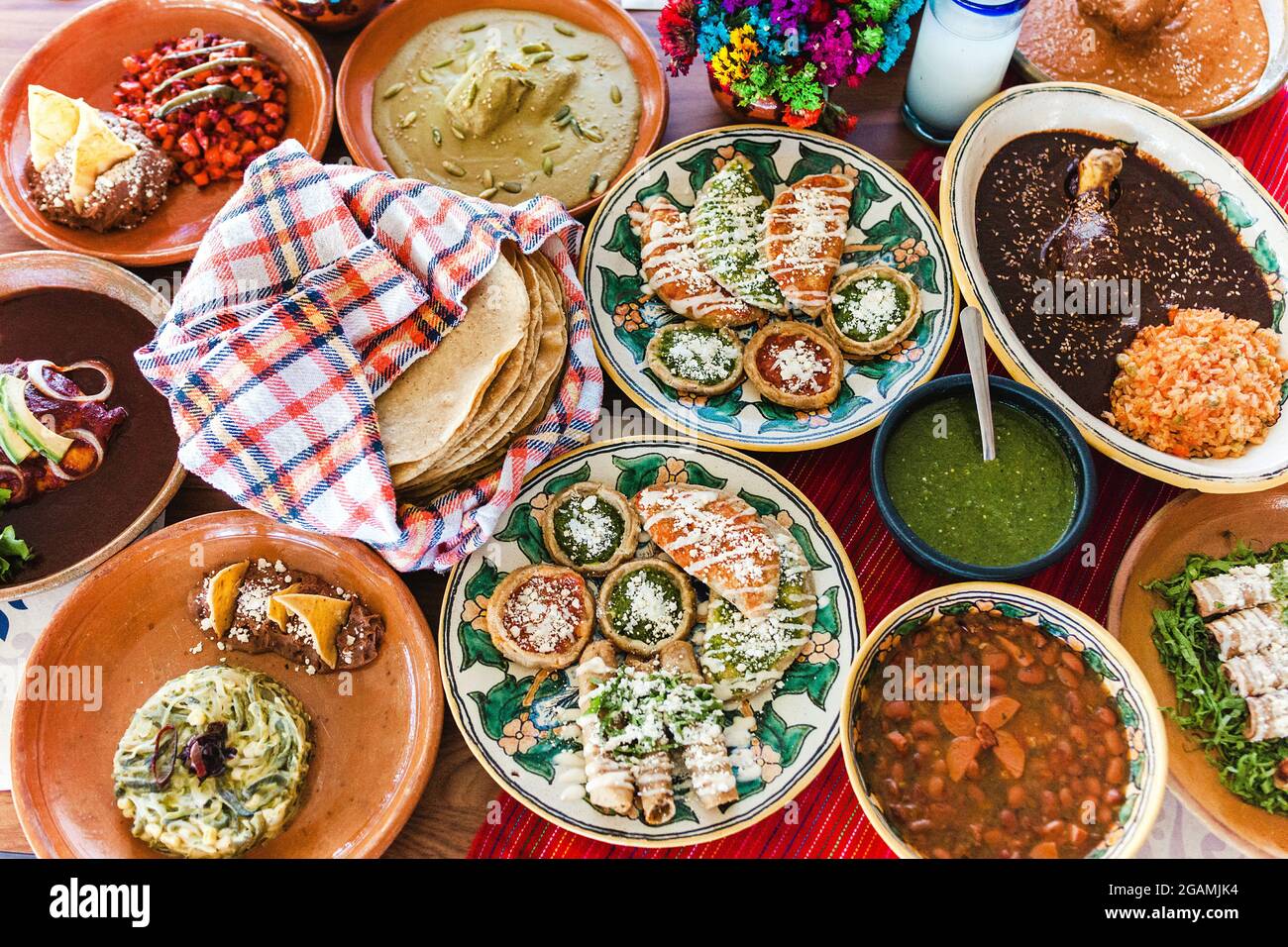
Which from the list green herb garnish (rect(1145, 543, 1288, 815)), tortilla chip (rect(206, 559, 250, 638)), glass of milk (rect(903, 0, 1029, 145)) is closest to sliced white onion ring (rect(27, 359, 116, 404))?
tortilla chip (rect(206, 559, 250, 638))

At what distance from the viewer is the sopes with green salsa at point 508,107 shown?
3121mm

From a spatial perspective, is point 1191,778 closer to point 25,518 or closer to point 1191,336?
point 1191,336

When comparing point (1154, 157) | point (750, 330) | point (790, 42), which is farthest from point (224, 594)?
point (1154, 157)

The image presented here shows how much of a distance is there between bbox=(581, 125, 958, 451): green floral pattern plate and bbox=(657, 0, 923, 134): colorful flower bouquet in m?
0.16

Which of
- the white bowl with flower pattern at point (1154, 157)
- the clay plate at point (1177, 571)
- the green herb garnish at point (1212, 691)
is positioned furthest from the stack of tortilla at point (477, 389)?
the green herb garnish at point (1212, 691)

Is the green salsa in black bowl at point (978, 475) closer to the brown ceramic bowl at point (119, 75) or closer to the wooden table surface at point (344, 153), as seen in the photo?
the wooden table surface at point (344, 153)

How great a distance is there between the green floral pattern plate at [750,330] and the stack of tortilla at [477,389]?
28 centimetres

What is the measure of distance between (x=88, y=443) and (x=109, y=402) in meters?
0.14

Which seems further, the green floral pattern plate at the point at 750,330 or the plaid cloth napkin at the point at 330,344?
the green floral pattern plate at the point at 750,330

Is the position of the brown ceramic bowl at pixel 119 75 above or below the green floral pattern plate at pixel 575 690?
above

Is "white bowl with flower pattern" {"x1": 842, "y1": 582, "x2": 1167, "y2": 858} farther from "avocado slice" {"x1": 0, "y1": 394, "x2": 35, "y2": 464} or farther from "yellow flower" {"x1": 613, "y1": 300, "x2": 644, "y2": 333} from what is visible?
"avocado slice" {"x1": 0, "y1": 394, "x2": 35, "y2": 464}

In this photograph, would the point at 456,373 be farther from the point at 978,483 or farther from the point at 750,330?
the point at 978,483

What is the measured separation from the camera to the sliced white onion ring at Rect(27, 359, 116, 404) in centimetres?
271
